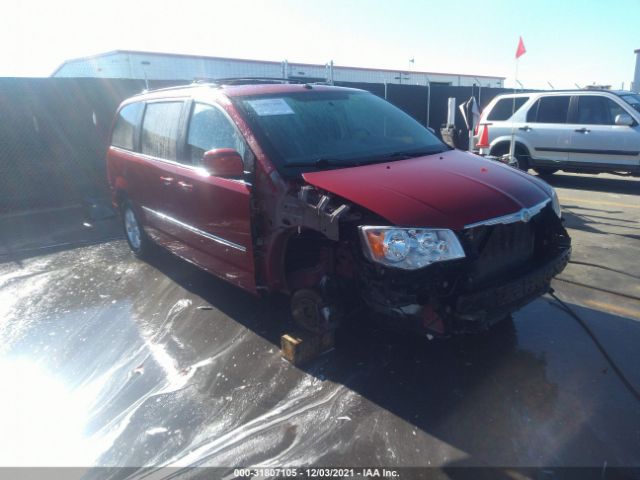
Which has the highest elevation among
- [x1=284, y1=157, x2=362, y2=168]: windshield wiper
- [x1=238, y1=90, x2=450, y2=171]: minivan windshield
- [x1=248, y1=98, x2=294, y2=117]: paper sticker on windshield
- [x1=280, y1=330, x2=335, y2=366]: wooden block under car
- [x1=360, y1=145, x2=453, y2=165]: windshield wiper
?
[x1=248, y1=98, x2=294, y2=117]: paper sticker on windshield

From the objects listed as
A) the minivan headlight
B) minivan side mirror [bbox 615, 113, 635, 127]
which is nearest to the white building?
minivan side mirror [bbox 615, 113, 635, 127]

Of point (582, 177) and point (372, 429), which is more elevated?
point (372, 429)

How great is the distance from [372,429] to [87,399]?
6.33 ft

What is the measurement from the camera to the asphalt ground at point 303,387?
2.55 meters

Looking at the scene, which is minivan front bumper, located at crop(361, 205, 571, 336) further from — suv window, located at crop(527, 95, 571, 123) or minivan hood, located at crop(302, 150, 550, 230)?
suv window, located at crop(527, 95, 571, 123)

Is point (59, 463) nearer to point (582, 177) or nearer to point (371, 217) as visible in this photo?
point (371, 217)

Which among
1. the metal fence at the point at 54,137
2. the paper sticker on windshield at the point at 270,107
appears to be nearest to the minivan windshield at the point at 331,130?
the paper sticker on windshield at the point at 270,107

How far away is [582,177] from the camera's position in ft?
35.4

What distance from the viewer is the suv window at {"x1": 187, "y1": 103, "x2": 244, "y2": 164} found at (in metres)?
3.65

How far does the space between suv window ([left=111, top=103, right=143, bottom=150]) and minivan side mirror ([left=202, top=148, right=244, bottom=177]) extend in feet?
8.50

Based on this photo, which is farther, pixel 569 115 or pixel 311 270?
pixel 569 115

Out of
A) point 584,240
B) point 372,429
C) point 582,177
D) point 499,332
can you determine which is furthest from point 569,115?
point 372,429

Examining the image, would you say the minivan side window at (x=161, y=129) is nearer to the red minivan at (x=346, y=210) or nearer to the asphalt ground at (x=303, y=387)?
the red minivan at (x=346, y=210)

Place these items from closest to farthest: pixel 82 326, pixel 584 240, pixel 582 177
→ 1. pixel 82 326
2. pixel 584 240
3. pixel 582 177
